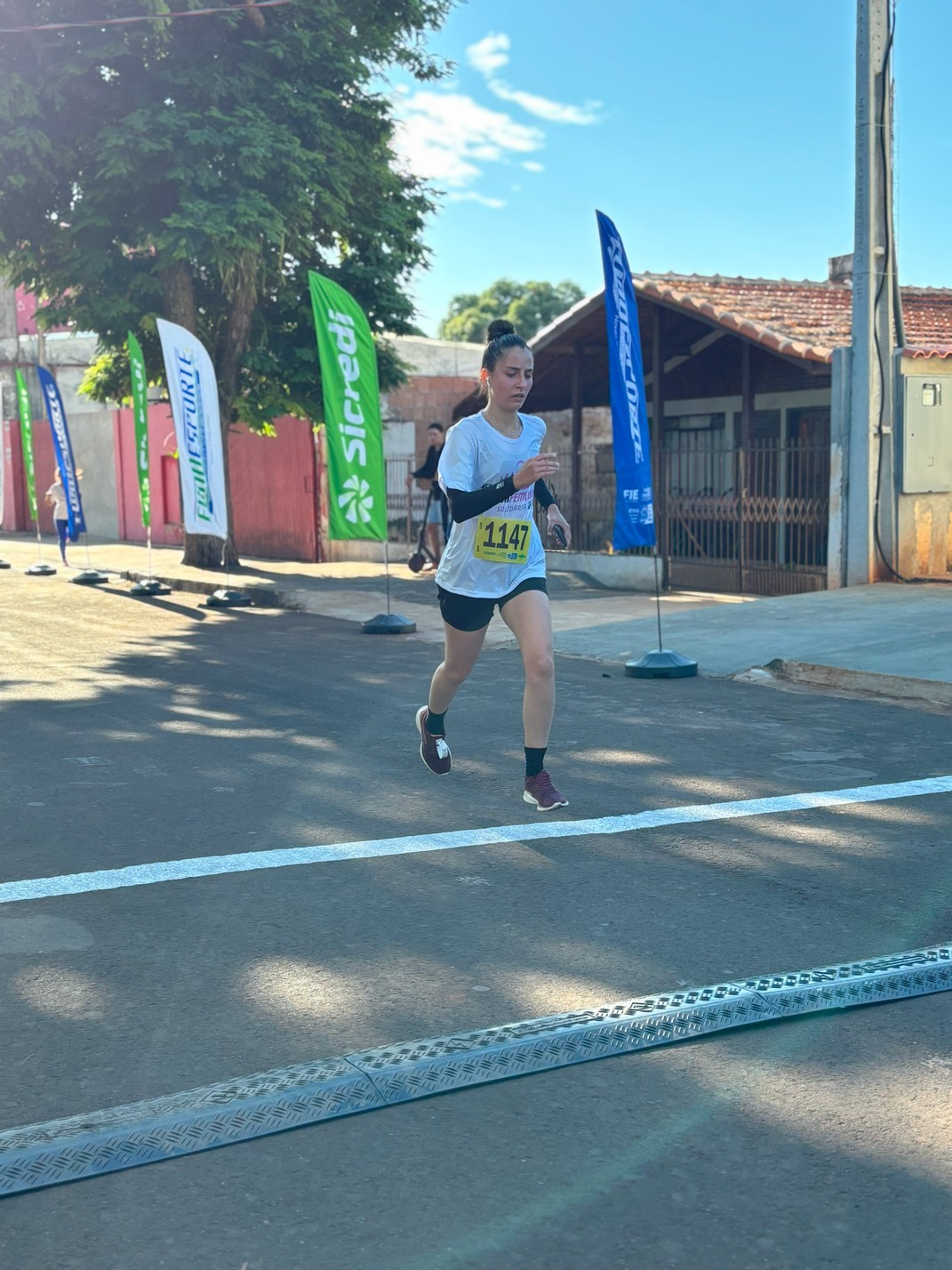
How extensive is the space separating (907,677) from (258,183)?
11569mm

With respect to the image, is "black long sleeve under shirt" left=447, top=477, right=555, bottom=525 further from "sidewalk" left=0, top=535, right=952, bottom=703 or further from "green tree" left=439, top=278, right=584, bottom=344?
"green tree" left=439, top=278, right=584, bottom=344

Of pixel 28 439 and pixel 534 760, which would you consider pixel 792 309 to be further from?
pixel 534 760

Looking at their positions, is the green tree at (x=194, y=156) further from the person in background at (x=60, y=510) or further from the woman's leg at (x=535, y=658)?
the woman's leg at (x=535, y=658)

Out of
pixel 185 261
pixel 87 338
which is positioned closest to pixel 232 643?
pixel 185 261

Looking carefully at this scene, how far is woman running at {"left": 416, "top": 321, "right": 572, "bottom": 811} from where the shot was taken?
5.87 metres

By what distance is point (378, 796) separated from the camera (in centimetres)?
634

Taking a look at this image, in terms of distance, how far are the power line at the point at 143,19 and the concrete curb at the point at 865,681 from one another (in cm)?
1058

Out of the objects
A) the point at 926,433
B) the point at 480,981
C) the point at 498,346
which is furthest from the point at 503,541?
the point at 926,433

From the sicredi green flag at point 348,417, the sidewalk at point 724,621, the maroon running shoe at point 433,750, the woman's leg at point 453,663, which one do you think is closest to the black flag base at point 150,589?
the sidewalk at point 724,621

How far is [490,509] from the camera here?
589 centimetres

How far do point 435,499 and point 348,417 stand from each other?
403 cm

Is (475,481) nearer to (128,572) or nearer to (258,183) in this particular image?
(258,183)

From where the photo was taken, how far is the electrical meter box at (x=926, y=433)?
581 inches

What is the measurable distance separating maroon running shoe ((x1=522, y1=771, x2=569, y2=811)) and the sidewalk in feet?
12.9
